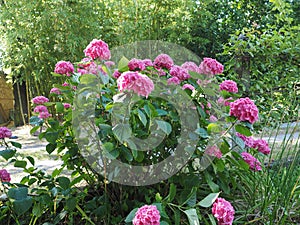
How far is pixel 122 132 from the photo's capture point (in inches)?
34.6

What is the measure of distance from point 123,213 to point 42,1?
10.4 feet

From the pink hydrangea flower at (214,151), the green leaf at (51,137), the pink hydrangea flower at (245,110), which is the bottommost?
the pink hydrangea flower at (214,151)

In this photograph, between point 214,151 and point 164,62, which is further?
point 164,62

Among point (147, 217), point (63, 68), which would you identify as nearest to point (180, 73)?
point (63, 68)

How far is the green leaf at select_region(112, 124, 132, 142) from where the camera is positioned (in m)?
0.87

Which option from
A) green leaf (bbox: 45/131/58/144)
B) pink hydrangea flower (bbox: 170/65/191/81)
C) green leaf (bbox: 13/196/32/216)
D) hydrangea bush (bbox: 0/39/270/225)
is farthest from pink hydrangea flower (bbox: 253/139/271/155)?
green leaf (bbox: 13/196/32/216)

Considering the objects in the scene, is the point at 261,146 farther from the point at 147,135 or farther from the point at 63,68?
the point at 63,68

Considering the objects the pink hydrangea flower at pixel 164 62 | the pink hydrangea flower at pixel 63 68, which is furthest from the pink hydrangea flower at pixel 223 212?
the pink hydrangea flower at pixel 63 68

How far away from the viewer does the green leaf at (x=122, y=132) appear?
87cm

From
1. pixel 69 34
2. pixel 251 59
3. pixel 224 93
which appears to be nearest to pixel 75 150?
pixel 224 93

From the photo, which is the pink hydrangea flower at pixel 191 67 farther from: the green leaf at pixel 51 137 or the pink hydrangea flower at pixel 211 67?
the green leaf at pixel 51 137

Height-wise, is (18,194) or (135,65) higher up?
(135,65)

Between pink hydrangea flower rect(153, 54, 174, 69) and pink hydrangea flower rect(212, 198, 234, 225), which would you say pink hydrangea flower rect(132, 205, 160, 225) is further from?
pink hydrangea flower rect(153, 54, 174, 69)

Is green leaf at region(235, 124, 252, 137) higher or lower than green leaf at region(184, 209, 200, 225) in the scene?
higher
